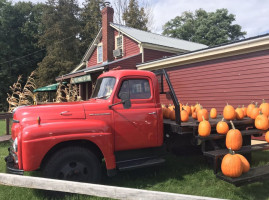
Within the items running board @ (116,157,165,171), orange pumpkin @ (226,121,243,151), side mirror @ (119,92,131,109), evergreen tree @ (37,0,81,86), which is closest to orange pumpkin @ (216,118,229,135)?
orange pumpkin @ (226,121,243,151)

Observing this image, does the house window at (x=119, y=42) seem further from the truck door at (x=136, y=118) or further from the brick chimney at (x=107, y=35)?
the truck door at (x=136, y=118)

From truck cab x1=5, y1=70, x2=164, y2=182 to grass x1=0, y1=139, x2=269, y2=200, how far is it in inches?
18.5

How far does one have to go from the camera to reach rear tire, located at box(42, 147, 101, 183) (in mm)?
3117

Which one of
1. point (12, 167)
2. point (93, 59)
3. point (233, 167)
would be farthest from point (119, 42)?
point (233, 167)

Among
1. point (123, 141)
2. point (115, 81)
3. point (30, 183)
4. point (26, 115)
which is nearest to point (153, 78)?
point (115, 81)

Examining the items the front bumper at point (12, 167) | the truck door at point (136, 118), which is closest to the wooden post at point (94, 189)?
the front bumper at point (12, 167)

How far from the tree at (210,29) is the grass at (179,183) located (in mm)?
36314

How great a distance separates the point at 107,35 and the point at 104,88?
13.6 metres

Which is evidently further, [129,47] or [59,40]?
[59,40]

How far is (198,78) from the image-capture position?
8961mm

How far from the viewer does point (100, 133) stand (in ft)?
11.0

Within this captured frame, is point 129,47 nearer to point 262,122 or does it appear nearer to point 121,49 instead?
point 121,49

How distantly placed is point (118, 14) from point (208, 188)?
1172 inches

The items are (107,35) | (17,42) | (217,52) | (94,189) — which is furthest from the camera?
(17,42)
